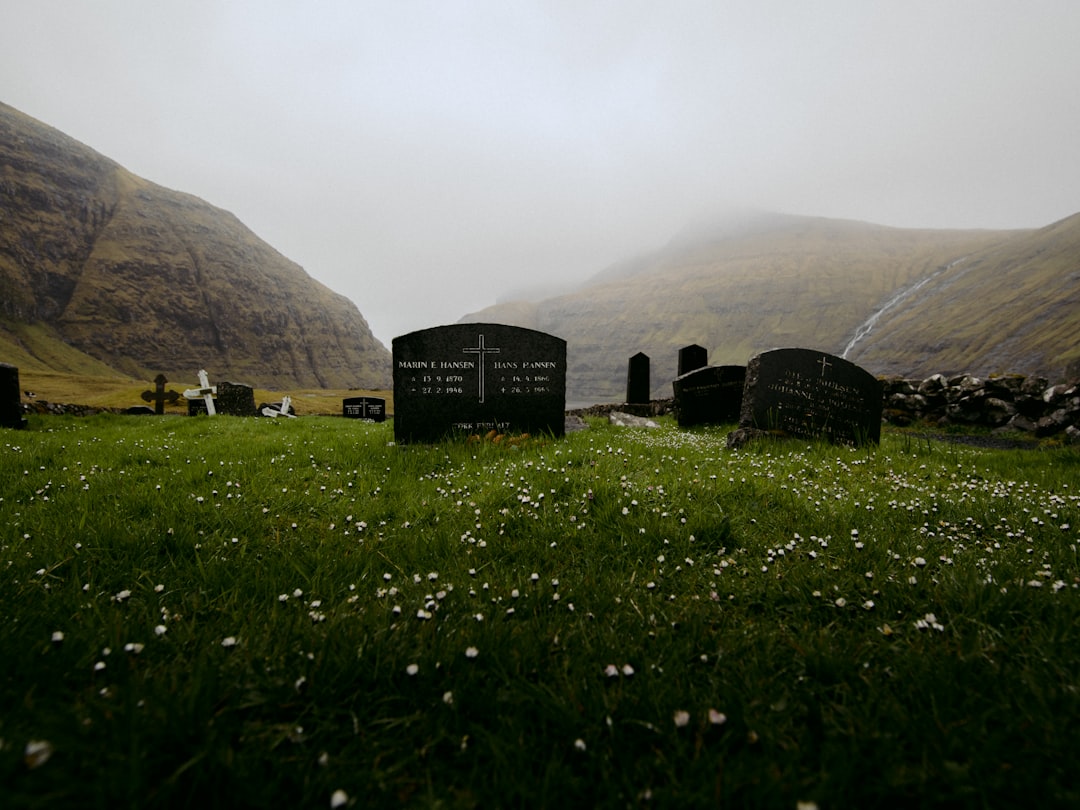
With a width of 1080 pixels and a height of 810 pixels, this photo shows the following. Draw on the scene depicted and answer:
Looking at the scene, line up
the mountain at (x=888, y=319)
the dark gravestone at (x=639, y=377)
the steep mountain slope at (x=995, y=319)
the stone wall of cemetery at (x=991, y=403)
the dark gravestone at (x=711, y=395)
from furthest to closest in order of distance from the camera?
the mountain at (x=888, y=319)
the steep mountain slope at (x=995, y=319)
the dark gravestone at (x=639, y=377)
the dark gravestone at (x=711, y=395)
the stone wall of cemetery at (x=991, y=403)

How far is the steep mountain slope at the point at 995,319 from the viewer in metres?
65.4

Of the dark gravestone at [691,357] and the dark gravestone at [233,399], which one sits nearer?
the dark gravestone at [233,399]

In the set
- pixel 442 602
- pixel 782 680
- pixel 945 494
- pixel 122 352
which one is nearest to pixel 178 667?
pixel 442 602

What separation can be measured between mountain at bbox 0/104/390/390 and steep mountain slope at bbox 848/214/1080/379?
159623 millimetres

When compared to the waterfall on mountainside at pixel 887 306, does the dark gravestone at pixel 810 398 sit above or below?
below

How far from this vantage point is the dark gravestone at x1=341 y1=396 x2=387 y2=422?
2384 centimetres

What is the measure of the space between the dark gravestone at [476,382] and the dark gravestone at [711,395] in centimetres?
657

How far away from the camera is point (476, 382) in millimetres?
9336

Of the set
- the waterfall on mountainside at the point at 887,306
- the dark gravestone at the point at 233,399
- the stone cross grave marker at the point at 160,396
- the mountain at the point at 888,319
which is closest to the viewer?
the dark gravestone at the point at 233,399

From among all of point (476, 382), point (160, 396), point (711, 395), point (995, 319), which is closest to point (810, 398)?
point (711, 395)

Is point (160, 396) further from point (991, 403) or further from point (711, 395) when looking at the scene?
point (991, 403)

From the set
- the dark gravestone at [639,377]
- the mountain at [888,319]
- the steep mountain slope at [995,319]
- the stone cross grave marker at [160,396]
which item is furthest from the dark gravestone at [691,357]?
the mountain at [888,319]

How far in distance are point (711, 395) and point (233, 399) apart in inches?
887

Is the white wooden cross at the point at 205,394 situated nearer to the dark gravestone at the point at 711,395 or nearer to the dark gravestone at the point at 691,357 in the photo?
the dark gravestone at the point at 711,395
